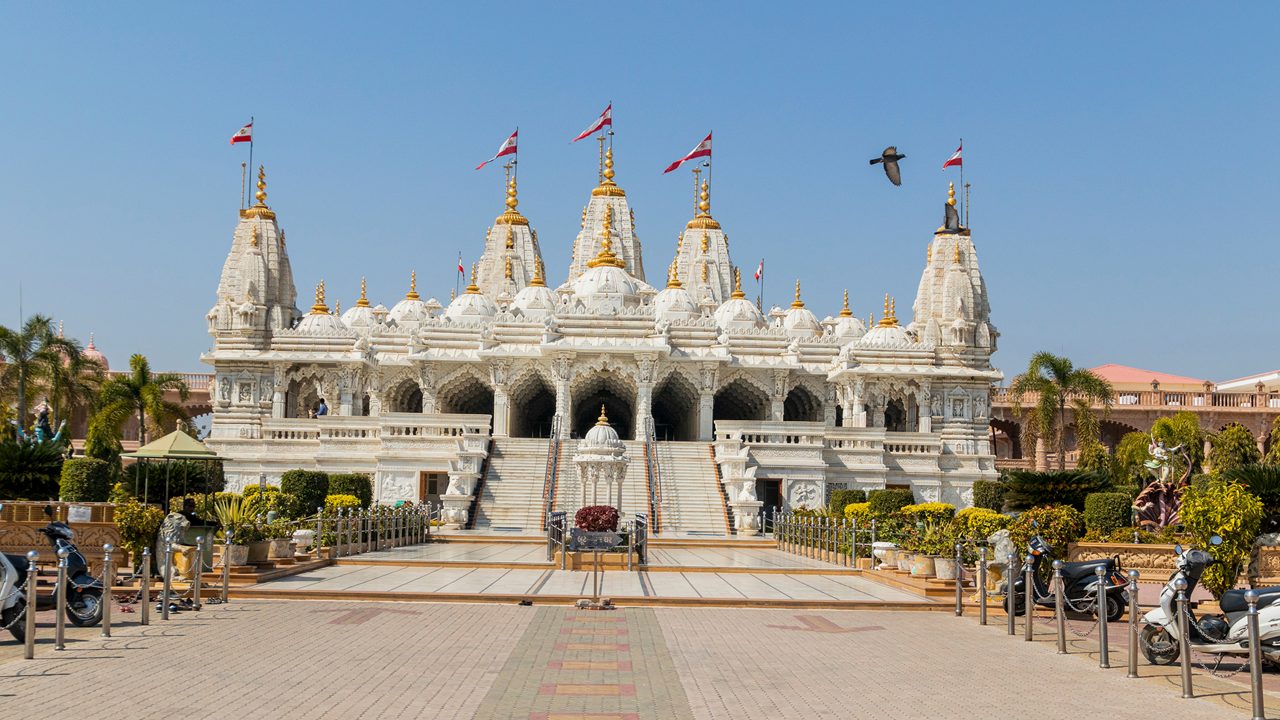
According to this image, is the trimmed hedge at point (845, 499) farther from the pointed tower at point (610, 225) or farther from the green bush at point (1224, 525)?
the pointed tower at point (610, 225)

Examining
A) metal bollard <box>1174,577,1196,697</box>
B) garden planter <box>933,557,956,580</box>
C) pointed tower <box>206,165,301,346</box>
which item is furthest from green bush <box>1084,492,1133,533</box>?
pointed tower <box>206,165,301,346</box>

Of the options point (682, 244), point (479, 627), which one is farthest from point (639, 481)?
point (682, 244)

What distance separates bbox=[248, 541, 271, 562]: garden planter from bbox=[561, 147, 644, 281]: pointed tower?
43.3 meters

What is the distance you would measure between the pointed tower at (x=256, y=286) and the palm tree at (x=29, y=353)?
26.9ft

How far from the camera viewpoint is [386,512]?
28094 mm

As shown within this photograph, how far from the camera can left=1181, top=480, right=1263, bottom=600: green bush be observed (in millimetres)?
14625

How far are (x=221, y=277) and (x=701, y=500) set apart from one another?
30740 mm

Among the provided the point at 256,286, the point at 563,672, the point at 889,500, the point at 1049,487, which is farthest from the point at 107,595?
the point at 256,286

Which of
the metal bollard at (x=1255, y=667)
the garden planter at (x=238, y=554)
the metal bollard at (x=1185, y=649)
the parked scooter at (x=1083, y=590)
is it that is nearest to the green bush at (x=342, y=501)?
the garden planter at (x=238, y=554)

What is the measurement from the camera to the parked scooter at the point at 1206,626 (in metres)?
11.6

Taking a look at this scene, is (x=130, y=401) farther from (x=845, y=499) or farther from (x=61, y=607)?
(x=61, y=607)

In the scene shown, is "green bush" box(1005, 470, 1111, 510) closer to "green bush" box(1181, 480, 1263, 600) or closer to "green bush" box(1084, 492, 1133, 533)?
"green bush" box(1084, 492, 1133, 533)

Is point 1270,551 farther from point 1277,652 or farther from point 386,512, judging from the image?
point 386,512

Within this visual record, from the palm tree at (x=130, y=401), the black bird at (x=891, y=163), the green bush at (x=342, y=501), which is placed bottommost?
the green bush at (x=342, y=501)
